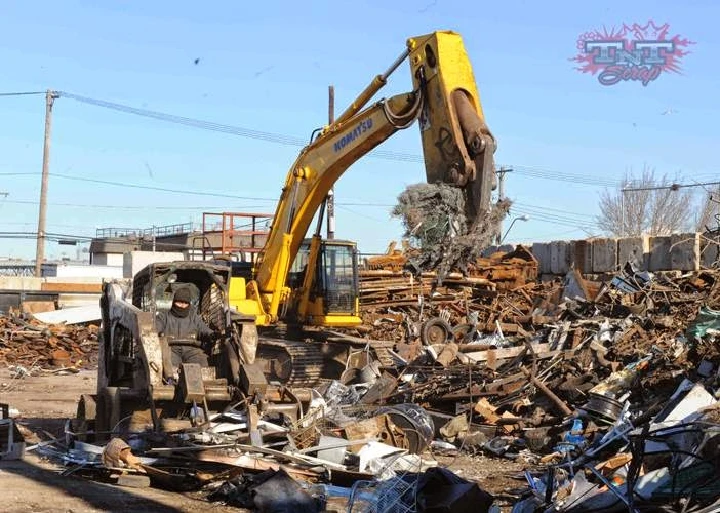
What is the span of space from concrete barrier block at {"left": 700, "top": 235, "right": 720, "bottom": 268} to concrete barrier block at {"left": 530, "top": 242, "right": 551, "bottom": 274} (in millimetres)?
5572

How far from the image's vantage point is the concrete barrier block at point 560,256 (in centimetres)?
2559

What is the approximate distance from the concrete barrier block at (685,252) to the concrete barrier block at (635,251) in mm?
1080

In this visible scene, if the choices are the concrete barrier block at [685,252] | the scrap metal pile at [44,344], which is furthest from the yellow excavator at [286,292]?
the scrap metal pile at [44,344]

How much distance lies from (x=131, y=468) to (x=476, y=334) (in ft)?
39.5

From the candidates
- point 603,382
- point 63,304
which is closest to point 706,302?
point 603,382

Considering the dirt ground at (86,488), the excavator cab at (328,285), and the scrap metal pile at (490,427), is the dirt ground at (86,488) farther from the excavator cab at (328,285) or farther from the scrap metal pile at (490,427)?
the excavator cab at (328,285)

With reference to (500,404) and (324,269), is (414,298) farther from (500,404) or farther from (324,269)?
(500,404)

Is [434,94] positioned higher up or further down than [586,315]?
higher up

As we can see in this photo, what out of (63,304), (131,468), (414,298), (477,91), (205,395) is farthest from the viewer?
(63,304)

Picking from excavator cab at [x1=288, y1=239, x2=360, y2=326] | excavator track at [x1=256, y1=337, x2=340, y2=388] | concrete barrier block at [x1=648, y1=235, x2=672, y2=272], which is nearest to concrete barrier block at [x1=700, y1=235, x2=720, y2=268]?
concrete barrier block at [x1=648, y1=235, x2=672, y2=272]

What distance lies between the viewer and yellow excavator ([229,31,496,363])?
10.3m

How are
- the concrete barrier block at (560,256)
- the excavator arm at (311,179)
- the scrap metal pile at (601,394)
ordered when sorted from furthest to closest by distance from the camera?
the concrete barrier block at (560,256), the excavator arm at (311,179), the scrap metal pile at (601,394)

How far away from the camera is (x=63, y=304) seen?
3241 cm

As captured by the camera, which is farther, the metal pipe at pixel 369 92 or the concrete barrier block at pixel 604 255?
the concrete barrier block at pixel 604 255
